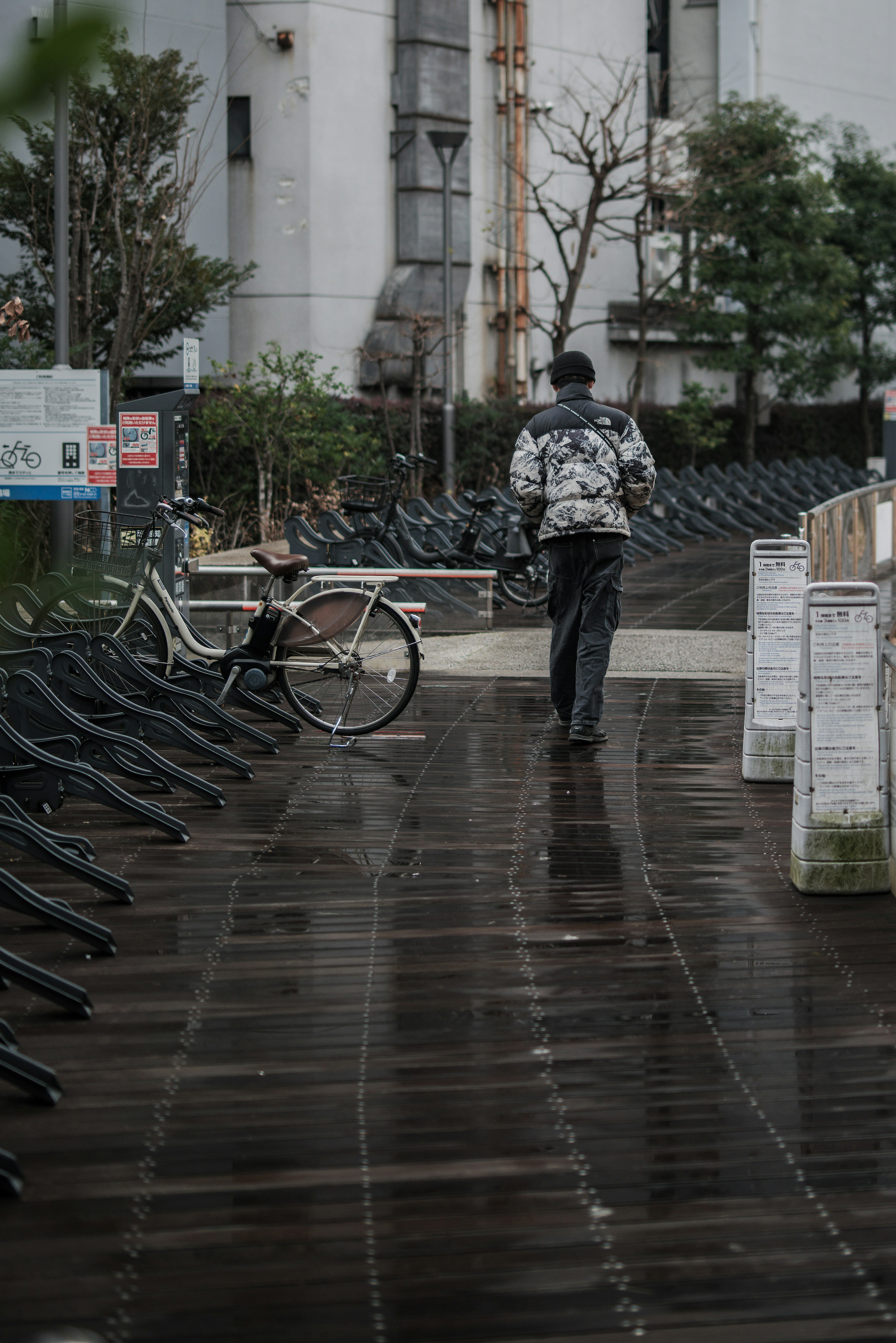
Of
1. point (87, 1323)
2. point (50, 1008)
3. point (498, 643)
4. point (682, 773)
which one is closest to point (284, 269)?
point (498, 643)

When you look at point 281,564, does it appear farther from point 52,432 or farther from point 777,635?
point 52,432

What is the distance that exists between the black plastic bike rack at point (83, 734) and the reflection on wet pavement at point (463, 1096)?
272mm

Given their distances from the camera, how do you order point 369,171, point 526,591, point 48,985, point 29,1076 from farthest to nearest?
point 369,171, point 526,591, point 48,985, point 29,1076

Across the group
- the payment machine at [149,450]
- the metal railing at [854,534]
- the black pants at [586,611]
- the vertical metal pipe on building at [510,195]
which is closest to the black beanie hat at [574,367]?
the black pants at [586,611]

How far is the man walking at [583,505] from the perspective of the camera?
8.22 m

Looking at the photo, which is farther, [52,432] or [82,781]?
[52,432]

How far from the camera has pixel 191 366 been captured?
11.3 m

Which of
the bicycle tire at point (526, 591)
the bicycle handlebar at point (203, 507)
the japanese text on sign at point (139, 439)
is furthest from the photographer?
the bicycle tire at point (526, 591)

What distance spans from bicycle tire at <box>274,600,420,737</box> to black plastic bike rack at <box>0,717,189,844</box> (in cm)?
226

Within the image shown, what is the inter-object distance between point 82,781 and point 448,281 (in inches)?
686

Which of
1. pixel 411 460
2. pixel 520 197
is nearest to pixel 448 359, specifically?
pixel 520 197

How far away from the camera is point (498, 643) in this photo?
12734 millimetres

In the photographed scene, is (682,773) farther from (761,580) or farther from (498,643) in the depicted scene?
(498,643)

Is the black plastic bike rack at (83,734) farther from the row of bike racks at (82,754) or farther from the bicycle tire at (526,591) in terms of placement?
the bicycle tire at (526,591)
